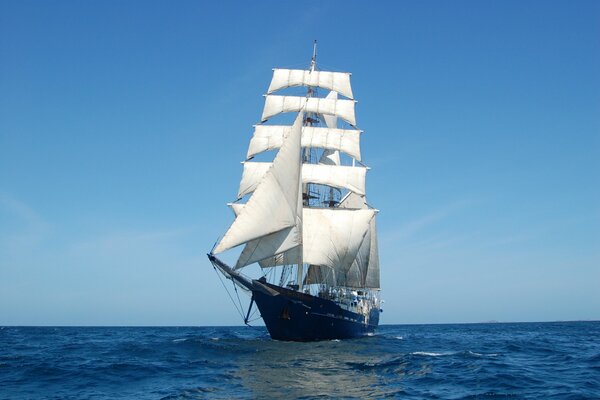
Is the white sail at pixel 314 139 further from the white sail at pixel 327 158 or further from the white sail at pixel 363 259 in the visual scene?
the white sail at pixel 363 259

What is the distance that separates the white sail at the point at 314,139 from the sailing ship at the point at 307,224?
122 mm

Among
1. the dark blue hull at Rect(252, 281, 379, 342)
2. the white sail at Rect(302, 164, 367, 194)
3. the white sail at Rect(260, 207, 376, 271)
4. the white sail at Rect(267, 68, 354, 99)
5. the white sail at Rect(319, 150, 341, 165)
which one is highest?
the white sail at Rect(267, 68, 354, 99)

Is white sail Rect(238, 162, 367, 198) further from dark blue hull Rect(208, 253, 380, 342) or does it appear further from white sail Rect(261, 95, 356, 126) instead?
dark blue hull Rect(208, 253, 380, 342)

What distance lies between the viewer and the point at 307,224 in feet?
193

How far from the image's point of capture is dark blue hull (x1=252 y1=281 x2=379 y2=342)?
4738 centimetres

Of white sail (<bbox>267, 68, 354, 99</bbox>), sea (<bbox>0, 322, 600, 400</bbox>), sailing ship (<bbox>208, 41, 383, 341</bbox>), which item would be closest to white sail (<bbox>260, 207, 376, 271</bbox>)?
sailing ship (<bbox>208, 41, 383, 341</bbox>)

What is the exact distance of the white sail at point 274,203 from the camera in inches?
1734

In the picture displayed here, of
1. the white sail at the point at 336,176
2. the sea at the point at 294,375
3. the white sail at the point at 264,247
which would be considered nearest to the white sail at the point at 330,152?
the white sail at the point at 336,176

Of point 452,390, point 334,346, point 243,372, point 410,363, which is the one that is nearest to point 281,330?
point 334,346

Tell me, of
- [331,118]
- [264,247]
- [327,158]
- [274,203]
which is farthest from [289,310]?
[331,118]

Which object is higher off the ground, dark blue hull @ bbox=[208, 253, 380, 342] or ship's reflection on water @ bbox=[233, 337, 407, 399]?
dark blue hull @ bbox=[208, 253, 380, 342]

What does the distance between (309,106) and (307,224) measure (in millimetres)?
17463

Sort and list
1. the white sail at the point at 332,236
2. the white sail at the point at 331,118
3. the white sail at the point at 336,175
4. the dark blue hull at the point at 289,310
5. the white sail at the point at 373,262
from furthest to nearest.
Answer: the white sail at the point at 373,262 < the white sail at the point at 331,118 < the white sail at the point at 336,175 < the white sail at the point at 332,236 < the dark blue hull at the point at 289,310

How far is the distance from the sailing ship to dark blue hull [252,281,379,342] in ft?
0.30
